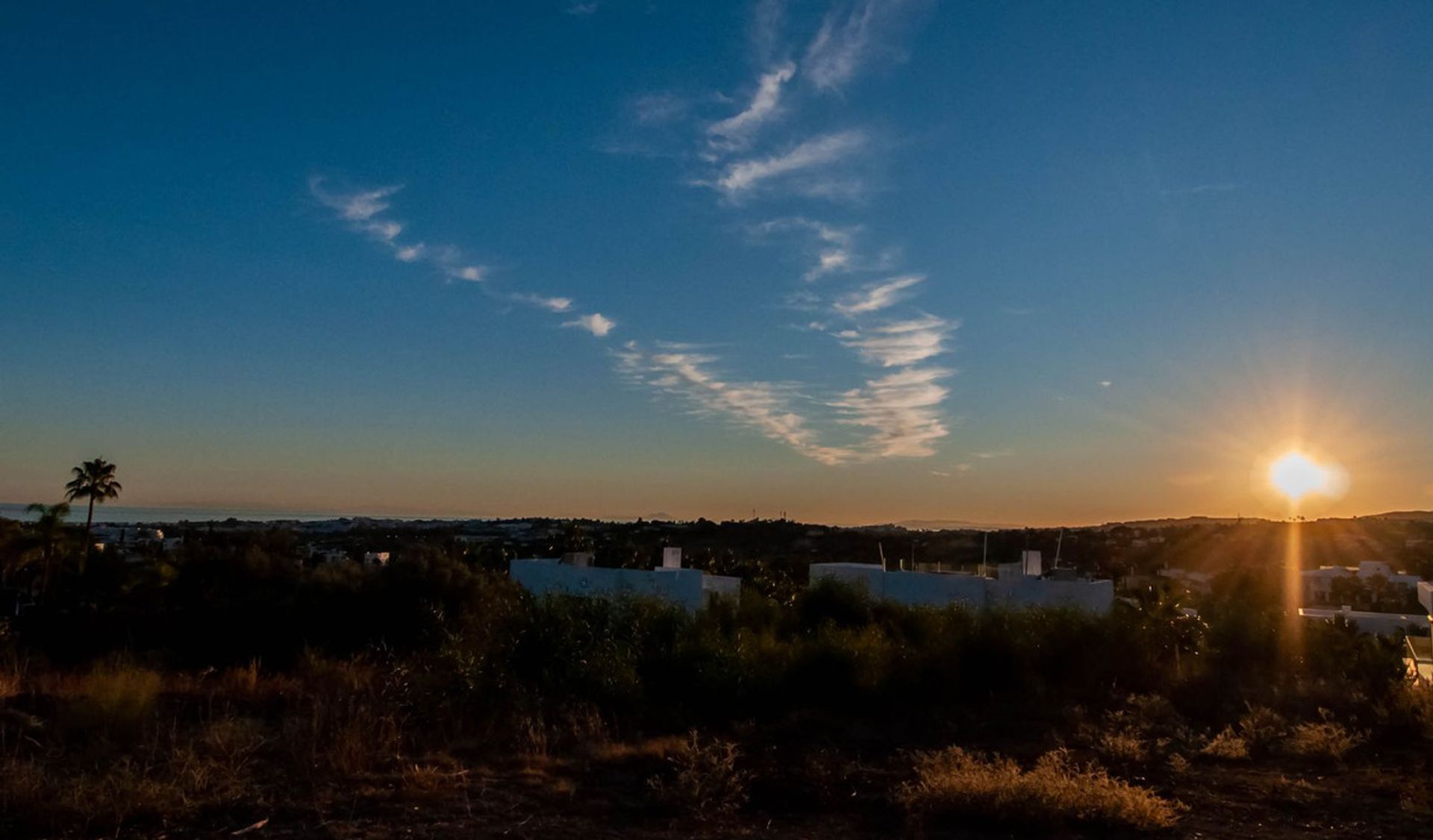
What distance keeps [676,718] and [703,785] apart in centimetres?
432

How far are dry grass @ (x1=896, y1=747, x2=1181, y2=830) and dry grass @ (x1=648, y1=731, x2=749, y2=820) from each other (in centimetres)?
147

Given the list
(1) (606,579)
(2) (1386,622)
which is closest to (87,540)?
(1) (606,579)

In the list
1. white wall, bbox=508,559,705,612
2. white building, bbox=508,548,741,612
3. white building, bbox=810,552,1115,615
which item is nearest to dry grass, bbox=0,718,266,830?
white building, bbox=508,548,741,612

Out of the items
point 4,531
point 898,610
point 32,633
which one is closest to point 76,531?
point 4,531

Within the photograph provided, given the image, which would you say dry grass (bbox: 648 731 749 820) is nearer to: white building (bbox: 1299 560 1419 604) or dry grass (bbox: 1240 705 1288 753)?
dry grass (bbox: 1240 705 1288 753)

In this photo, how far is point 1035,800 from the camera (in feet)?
28.0

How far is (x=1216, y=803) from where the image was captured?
9.62 meters

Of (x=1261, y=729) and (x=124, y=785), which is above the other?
(x=124, y=785)

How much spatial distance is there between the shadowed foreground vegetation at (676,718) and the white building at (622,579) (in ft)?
32.4

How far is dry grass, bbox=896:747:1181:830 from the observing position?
27.6ft

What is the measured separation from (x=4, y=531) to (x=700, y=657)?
30858 millimetres

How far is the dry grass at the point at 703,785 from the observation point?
342 inches

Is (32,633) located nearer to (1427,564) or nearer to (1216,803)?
(1216,803)

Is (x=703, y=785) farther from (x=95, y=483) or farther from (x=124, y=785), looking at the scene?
(x=95, y=483)
